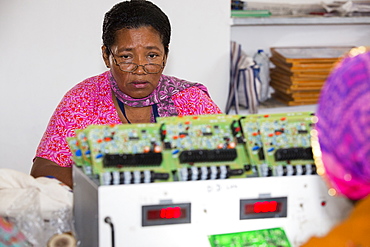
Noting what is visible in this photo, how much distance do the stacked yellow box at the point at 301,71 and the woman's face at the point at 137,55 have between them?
1270 mm

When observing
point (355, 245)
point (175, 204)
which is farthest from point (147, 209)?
point (355, 245)

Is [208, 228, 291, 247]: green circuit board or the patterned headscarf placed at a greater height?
the patterned headscarf

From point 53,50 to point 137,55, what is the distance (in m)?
1.00

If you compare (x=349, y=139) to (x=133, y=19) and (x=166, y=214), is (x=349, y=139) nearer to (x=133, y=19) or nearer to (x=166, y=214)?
(x=166, y=214)

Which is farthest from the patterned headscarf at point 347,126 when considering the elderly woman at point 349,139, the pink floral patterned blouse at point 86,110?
the pink floral patterned blouse at point 86,110

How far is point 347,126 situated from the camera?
31.1 inches

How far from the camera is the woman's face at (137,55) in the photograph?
212cm

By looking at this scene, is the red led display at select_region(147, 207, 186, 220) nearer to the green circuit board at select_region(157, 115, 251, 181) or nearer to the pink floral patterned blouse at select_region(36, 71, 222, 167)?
the green circuit board at select_region(157, 115, 251, 181)

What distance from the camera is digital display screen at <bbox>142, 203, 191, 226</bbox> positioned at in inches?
45.8

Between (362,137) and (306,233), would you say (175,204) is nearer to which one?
(306,233)

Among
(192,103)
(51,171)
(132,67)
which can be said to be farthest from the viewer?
(192,103)

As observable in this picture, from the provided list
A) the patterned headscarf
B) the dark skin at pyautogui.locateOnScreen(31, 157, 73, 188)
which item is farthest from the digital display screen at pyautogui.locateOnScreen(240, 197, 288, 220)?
the dark skin at pyautogui.locateOnScreen(31, 157, 73, 188)

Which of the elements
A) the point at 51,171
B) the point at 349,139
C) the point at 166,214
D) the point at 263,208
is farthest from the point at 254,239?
the point at 51,171

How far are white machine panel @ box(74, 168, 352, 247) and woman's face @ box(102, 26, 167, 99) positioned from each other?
0.89 meters
